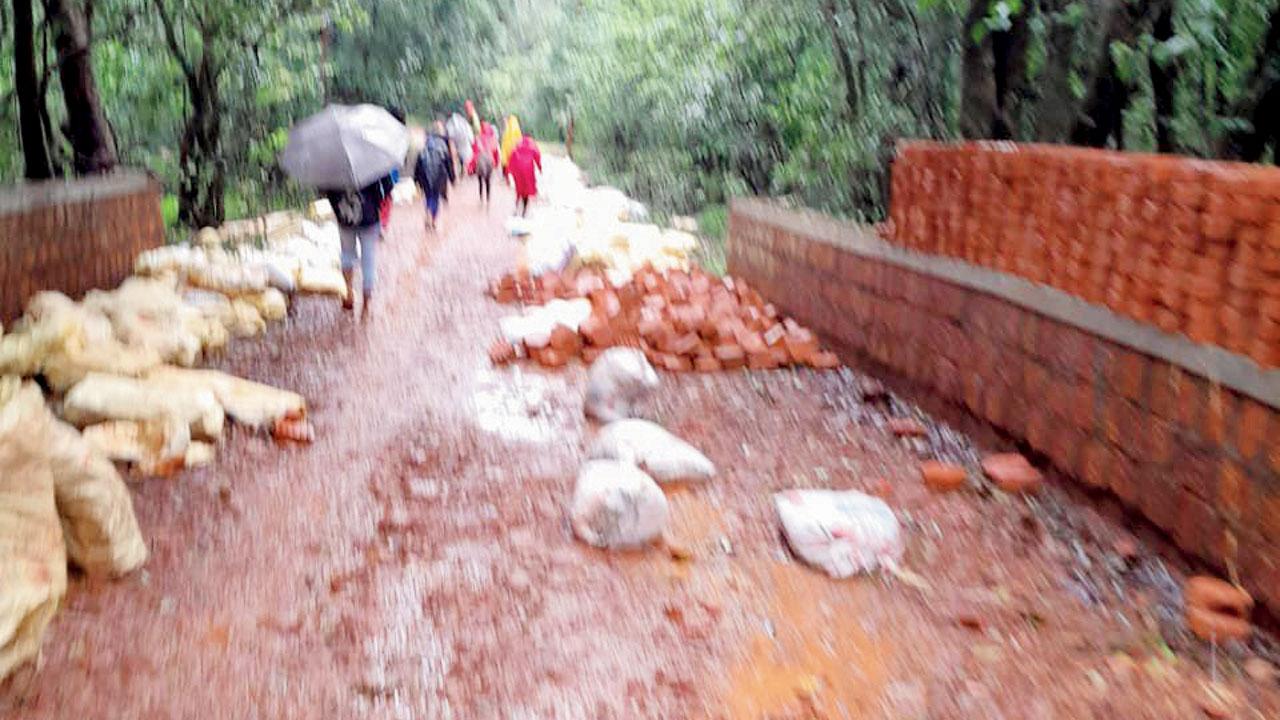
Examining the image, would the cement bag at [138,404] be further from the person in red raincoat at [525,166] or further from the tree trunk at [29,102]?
the person in red raincoat at [525,166]

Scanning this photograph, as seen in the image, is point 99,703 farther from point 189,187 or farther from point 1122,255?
point 189,187

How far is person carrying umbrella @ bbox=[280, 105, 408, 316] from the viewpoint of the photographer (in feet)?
25.6

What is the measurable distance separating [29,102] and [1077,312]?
769cm

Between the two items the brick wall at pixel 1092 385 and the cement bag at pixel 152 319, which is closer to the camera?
the brick wall at pixel 1092 385

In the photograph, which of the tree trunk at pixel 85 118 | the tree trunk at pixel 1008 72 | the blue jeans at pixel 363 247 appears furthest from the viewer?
the tree trunk at pixel 85 118

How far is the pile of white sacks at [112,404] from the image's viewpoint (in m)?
3.45

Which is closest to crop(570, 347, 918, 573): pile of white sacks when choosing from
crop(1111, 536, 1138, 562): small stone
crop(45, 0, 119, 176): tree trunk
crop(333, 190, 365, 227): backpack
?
crop(1111, 536, 1138, 562): small stone

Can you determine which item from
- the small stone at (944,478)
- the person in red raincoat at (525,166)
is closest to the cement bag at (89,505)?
the small stone at (944,478)

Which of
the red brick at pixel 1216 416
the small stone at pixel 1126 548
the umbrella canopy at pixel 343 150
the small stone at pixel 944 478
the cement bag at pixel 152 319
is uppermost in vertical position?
the umbrella canopy at pixel 343 150

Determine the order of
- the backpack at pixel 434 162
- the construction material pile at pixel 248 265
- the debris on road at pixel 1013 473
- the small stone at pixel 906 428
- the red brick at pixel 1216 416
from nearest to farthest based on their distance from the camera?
the red brick at pixel 1216 416
the debris on road at pixel 1013 473
the small stone at pixel 906 428
the construction material pile at pixel 248 265
the backpack at pixel 434 162

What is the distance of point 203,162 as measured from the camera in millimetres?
11859

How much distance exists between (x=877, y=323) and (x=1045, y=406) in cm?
210

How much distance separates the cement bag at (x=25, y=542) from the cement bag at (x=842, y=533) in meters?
2.79

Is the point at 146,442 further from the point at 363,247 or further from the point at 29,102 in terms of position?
the point at 29,102
